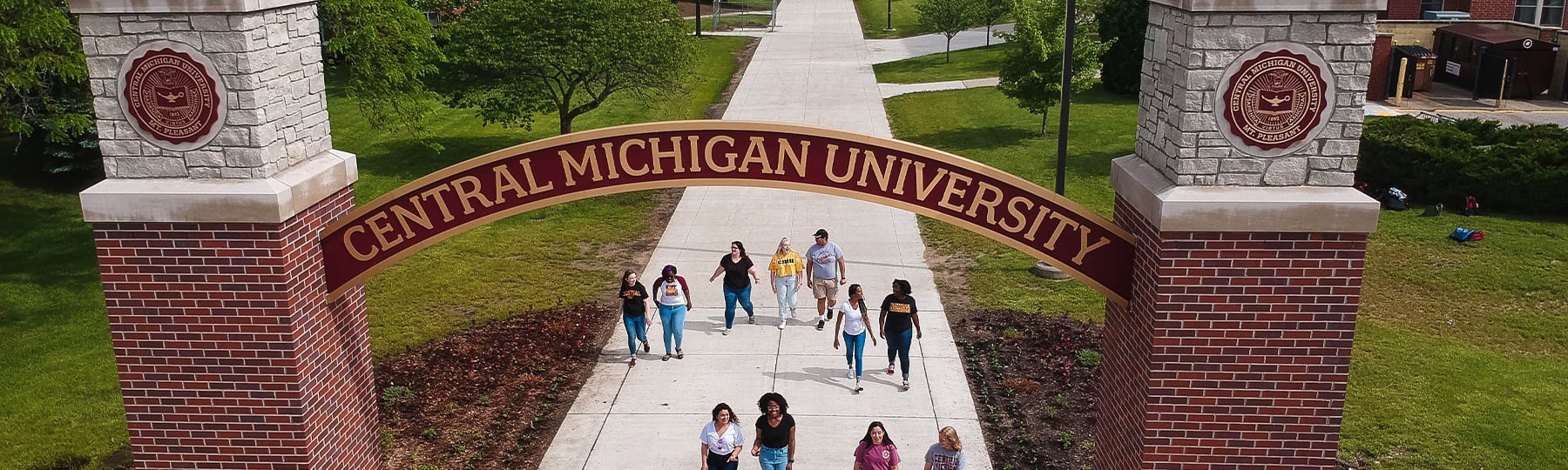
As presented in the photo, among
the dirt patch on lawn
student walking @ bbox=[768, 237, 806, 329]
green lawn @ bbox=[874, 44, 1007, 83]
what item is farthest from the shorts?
green lawn @ bbox=[874, 44, 1007, 83]

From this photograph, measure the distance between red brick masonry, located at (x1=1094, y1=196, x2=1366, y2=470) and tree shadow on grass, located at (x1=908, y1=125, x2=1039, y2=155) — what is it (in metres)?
18.6

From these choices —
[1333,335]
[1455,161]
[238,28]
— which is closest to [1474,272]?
[1455,161]

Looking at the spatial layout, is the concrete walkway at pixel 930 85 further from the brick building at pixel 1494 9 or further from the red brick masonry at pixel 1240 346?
the red brick masonry at pixel 1240 346

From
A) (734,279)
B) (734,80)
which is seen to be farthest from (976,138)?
(734,279)

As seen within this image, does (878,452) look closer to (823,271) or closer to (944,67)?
(823,271)

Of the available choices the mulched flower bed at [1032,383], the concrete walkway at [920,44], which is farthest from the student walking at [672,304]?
the concrete walkway at [920,44]

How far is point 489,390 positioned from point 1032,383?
5852 millimetres

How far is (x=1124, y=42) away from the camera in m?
32.9

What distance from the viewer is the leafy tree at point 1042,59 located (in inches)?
1014

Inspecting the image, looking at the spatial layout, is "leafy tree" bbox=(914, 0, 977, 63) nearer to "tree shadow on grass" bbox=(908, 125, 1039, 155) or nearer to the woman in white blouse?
"tree shadow on grass" bbox=(908, 125, 1039, 155)

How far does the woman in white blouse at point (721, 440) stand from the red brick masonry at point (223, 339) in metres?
2.81

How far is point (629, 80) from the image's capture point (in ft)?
73.8

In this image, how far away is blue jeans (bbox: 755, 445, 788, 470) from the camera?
9.44m

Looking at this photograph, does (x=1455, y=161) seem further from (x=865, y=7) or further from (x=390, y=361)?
(x=865, y=7)
